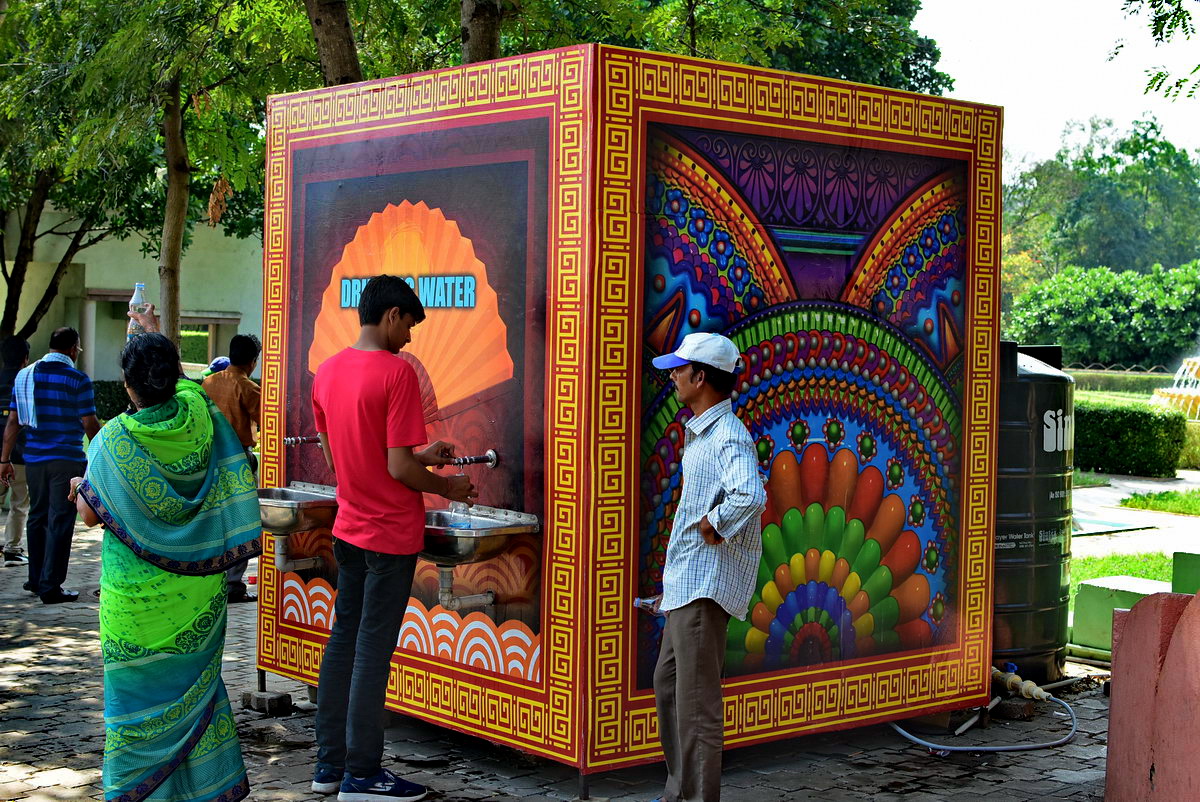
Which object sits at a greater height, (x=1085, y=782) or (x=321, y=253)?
(x=321, y=253)

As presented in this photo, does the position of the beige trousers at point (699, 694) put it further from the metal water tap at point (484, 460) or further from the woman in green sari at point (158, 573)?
the woman in green sari at point (158, 573)

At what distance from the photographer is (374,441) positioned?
5188 mm

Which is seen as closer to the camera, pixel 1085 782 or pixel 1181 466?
pixel 1085 782

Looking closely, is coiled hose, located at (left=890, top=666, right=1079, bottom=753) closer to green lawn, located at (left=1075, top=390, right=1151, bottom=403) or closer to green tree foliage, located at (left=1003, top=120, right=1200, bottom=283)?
green lawn, located at (left=1075, top=390, right=1151, bottom=403)

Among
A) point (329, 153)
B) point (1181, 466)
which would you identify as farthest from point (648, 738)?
point (1181, 466)

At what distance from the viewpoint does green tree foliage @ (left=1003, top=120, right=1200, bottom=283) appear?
197ft

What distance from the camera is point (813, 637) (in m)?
5.99

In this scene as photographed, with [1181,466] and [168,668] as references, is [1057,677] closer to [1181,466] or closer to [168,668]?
[168,668]

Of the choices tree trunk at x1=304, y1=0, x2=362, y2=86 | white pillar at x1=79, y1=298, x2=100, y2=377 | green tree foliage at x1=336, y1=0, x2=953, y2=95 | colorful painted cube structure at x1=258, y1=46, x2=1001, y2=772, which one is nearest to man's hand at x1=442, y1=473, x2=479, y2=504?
colorful painted cube structure at x1=258, y1=46, x2=1001, y2=772

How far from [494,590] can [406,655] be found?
0.67 m

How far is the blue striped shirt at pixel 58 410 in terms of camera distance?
30.4 feet

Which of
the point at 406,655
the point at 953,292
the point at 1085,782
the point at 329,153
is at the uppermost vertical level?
the point at 329,153

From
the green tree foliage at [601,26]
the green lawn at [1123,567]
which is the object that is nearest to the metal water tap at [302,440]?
the green tree foliage at [601,26]

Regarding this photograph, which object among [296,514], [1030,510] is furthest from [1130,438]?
[296,514]
